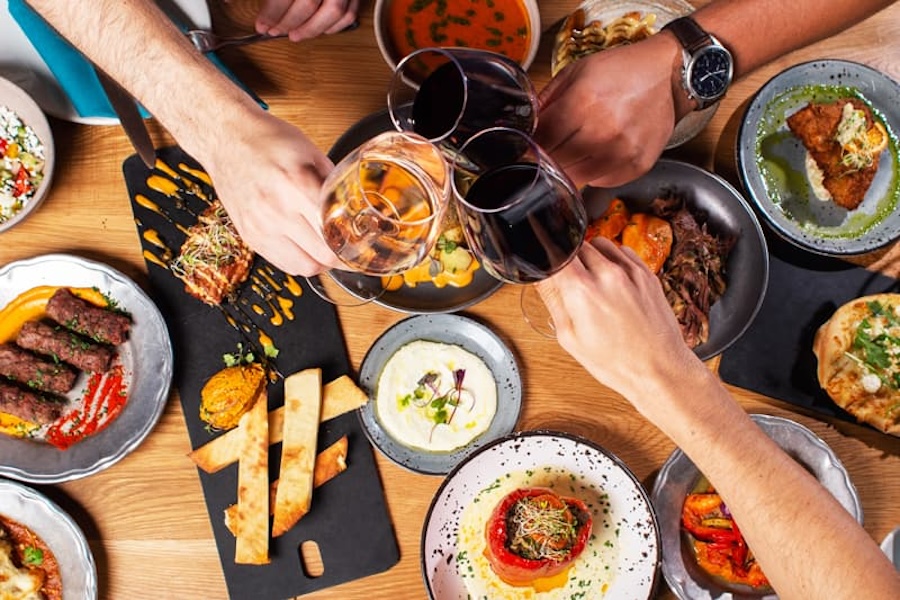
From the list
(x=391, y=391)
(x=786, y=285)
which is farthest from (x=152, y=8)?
(x=786, y=285)

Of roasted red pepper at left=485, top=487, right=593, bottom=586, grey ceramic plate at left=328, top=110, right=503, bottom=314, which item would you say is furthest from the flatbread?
grey ceramic plate at left=328, top=110, right=503, bottom=314

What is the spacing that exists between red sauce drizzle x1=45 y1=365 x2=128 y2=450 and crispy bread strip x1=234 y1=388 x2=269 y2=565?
13.5 inches

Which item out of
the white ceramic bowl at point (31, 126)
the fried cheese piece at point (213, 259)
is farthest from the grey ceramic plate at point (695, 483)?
the white ceramic bowl at point (31, 126)

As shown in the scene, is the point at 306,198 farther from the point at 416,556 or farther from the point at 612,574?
the point at 612,574

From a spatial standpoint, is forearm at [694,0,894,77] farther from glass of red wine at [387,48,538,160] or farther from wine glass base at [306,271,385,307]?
wine glass base at [306,271,385,307]

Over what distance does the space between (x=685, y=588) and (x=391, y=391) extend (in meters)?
0.90

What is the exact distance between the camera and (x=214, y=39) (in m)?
2.05

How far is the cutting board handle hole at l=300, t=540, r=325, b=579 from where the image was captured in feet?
7.09

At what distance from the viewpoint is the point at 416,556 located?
2148mm

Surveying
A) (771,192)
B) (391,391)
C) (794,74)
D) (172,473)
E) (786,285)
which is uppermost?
(794,74)

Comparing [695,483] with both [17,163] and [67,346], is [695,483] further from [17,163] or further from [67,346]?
[17,163]

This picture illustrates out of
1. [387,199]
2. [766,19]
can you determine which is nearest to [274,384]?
[387,199]

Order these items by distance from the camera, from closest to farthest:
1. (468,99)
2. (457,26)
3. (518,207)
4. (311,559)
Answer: (518,207) < (468,99) < (457,26) < (311,559)

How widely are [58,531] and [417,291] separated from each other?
3.77ft
